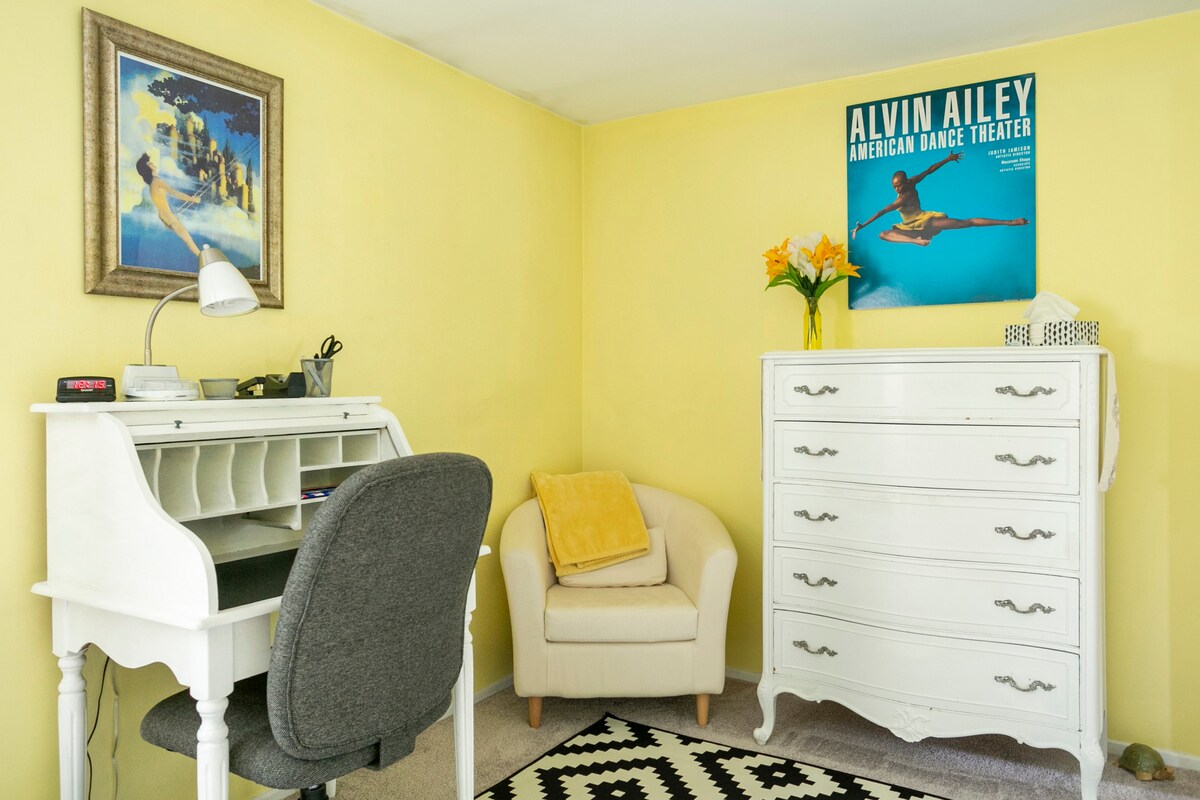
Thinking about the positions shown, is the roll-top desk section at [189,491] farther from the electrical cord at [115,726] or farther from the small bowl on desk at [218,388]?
the electrical cord at [115,726]

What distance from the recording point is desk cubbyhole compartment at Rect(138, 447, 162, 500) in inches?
77.4

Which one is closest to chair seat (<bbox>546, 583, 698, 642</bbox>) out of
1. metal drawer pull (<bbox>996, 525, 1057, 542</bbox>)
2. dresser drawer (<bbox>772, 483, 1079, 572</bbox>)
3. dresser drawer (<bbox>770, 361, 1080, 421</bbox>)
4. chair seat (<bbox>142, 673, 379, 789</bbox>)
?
dresser drawer (<bbox>772, 483, 1079, 572</bbox>)

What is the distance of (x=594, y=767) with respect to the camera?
2822 mm

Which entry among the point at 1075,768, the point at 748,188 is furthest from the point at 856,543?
the point at 748,188

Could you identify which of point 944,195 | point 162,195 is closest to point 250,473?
point 162,195

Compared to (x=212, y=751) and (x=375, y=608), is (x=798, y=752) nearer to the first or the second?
(x=375, y=608)

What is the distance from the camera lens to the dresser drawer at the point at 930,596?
254 cm

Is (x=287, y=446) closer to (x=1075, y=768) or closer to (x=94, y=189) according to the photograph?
(x=94, y=189)

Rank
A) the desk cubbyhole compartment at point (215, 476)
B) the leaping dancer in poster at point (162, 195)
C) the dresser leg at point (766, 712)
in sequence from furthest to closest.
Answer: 1. the dresser leg at point (766, 712)
2. the leaping dancer in poster at point (162, 195)
3. the desk cubbyhole compartment at point (215, 476)

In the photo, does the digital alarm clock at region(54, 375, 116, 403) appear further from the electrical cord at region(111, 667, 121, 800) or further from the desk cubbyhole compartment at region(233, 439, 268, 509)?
the electrical cord at region(111, 667, 121, 800)

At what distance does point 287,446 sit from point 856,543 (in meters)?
1.78

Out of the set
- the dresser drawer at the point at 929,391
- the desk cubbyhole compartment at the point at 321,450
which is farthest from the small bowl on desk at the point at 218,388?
the dresser drawer at the point at 929,391

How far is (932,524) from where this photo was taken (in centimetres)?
269

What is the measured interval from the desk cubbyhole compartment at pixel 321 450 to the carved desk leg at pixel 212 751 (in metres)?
0.79
